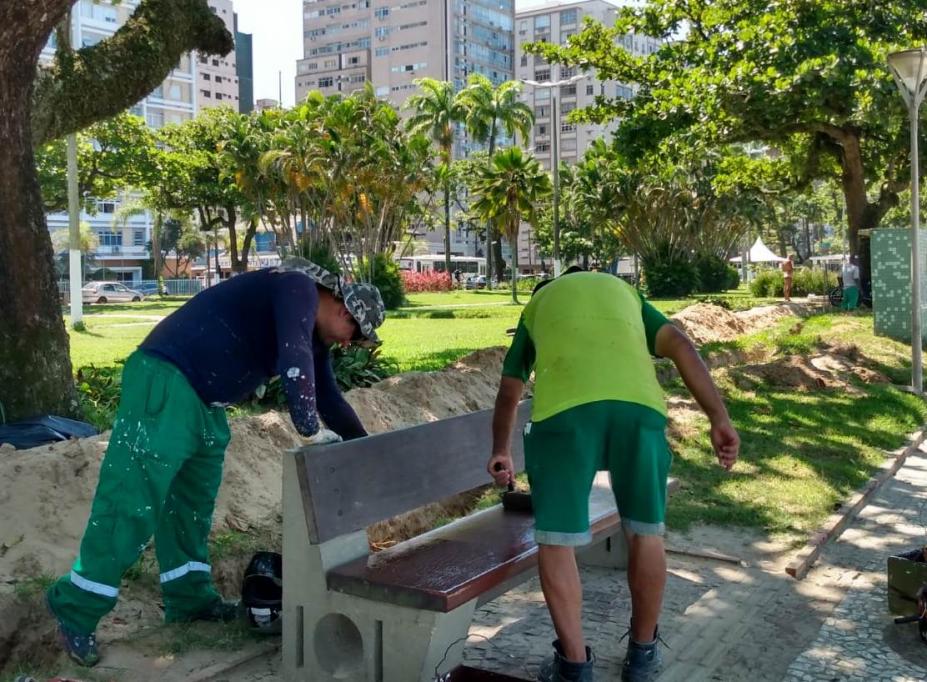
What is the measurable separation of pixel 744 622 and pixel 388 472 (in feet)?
5.87

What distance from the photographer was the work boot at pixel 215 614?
4.12 metres

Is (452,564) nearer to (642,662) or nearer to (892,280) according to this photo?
(642,662)

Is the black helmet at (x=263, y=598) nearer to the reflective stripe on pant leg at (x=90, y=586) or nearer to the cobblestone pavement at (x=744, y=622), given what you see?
the cobblestone pavement at (x=744, y=622)

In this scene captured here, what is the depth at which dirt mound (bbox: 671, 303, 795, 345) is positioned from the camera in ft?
60.2

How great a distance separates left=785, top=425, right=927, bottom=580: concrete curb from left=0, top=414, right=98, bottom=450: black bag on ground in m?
4.41

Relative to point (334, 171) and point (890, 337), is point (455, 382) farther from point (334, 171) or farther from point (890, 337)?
point (334, 171)

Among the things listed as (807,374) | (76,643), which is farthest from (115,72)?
(807,374)

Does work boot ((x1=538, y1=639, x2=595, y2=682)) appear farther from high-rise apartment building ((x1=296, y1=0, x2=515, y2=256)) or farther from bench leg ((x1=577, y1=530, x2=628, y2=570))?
high-rise apartment building ((x1=296, y1=0, x2=515, y2=256))

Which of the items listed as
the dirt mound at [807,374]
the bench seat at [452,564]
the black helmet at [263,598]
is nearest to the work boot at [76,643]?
the black helmet at [263,598]

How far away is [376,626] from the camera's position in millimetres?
3381

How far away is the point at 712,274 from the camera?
43.3 meters

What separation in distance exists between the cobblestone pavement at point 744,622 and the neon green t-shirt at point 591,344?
1238 mm

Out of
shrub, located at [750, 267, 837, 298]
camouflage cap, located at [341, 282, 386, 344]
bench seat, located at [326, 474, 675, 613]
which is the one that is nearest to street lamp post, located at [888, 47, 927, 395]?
bench seat, located at [326, 474, 675, 613]

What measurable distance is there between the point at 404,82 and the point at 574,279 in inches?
5149
